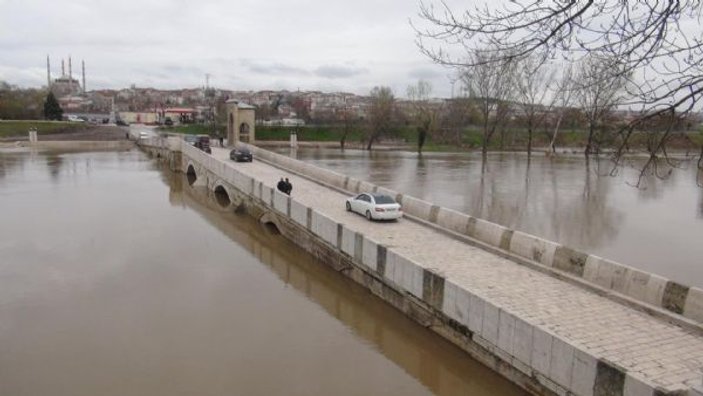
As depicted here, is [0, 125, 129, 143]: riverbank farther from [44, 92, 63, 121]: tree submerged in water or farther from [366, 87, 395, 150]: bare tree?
[366, 87, 395, 150]: bare tree

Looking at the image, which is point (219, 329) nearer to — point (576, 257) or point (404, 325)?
point (404, 325)

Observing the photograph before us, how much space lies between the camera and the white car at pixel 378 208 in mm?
18047

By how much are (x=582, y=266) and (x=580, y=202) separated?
778 inches

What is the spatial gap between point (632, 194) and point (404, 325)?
2621 centimetres

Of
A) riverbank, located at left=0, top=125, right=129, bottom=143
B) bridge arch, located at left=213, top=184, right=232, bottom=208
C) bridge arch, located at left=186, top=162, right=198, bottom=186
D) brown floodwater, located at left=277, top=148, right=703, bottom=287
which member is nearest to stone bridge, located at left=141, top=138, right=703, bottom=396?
brown floodwater, located at left=277, top=148, right=703, bottom=287

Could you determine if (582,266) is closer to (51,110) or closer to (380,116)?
(380,116)

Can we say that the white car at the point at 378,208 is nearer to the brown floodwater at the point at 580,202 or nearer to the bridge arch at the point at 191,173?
the brown floodwater at the point at 580,202

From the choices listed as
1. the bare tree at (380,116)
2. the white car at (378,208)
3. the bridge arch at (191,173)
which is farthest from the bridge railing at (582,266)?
the bare tree at (380,116)

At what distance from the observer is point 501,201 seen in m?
30.4

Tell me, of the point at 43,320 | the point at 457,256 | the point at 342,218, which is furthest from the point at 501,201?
the point at 43,320

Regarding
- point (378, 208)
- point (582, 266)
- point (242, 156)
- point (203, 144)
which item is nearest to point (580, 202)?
point (378, 208)

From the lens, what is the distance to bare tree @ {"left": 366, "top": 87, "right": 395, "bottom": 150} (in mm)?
76625

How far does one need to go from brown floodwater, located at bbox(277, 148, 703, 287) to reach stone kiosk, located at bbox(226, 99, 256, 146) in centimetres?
821

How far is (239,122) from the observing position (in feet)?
172
